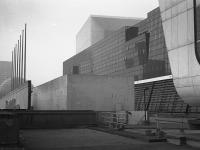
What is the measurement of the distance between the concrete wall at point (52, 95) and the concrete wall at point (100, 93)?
1158 mm

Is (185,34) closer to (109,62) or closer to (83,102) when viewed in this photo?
(83,102)

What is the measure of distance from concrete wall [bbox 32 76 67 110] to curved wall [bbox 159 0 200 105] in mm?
15149

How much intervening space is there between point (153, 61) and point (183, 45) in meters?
86.1

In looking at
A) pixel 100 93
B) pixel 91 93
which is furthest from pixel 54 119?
pixel 100 93

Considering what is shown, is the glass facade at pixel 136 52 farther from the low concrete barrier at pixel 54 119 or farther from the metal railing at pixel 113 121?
the low concrete barrier at pixel 54 119

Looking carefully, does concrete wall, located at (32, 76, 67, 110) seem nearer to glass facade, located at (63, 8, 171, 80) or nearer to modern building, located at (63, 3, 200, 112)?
modern building, located at (63, 3, 200, 112)

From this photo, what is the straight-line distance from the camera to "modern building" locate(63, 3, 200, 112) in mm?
24641

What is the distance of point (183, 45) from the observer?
24.5m

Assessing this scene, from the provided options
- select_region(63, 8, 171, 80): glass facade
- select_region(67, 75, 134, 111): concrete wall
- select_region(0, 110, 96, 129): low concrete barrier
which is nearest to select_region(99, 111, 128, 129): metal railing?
select_region(0, 110, 96, 129): low concrete barrier

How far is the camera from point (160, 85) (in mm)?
78500

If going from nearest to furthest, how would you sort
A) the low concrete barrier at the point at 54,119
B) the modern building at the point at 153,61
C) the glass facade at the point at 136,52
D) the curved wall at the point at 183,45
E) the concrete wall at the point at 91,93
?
1. the curved wall at the point at 183,45
2. the modern building at the point at 153,61
3. the low concrete barrier at the point at 54,119
4. the concrete wall at the point at 91,93
5. the glass facade at the point at 136,52

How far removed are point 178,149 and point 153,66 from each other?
9610 centimetres

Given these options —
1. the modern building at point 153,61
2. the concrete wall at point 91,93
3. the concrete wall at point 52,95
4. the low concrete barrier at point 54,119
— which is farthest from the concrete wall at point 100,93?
the low concrete barrier at point 54,119

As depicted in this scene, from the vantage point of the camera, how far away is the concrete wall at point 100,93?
36.7 metres
